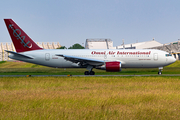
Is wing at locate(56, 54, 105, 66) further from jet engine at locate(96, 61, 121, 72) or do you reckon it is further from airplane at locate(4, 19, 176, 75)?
A: jet engine at locate(96, 61, 121, 72)

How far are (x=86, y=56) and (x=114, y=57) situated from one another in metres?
3.84

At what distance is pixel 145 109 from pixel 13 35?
2742cm

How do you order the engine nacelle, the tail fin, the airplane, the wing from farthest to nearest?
the tail fin, the airplane, the wing, the engine nacelle

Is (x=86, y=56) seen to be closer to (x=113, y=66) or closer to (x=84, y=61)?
(x=84, y=61)

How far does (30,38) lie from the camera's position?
107 feet

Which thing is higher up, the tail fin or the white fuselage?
the tail fin

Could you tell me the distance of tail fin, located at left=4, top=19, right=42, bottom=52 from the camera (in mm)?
32062

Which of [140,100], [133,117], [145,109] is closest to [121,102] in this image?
[140,100]

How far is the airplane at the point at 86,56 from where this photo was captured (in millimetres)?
31016

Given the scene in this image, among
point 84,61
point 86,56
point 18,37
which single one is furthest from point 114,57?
point 18,37

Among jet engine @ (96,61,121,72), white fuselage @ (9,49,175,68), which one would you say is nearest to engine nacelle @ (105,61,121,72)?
jet engine @ (96,61,121,72)

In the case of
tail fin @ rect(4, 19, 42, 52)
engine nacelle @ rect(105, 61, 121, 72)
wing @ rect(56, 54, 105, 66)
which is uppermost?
tail fin @ rect(4, 19, 42, 52)

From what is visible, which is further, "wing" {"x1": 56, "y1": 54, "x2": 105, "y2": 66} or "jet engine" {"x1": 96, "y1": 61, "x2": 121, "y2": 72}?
"wing" {"x1": 56, "y1": 54, "x2": 105, "y2": 66}

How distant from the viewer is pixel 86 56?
3164 cm
